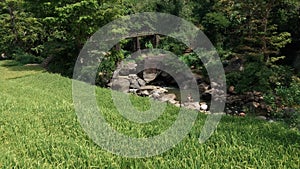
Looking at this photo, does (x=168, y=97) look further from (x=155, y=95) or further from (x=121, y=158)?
(x=121, y=158)

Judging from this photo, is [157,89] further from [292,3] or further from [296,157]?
[296,157]

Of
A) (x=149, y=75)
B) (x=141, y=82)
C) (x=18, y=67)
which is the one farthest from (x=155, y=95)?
(x=18, y=67)

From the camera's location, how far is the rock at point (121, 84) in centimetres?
1223

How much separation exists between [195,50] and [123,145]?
1034cm

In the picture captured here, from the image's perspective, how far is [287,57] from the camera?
44.3ft

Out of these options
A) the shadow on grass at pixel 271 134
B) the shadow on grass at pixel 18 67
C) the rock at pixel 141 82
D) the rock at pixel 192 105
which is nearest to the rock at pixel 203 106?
the rock at pixel 192 105

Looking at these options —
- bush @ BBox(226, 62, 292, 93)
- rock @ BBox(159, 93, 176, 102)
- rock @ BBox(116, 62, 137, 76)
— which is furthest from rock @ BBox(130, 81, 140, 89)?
bush @ BBox(226, 62, 292, 93)

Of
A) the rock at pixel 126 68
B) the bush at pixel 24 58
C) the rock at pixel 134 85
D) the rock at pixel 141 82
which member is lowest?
the rock at pixel 134 85

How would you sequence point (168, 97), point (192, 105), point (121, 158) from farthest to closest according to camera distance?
point (168, 97), point (192, 105), point (121, 158)

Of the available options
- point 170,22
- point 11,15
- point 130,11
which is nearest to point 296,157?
point 170,22

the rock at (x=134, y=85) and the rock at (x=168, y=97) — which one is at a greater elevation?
the rock at (x=134, y=85)

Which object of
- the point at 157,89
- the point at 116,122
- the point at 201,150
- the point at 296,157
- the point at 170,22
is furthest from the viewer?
the point at 170,22

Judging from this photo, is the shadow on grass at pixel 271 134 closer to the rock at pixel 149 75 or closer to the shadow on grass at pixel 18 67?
the rock at pixel 149 75

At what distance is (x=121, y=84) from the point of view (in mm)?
12461
